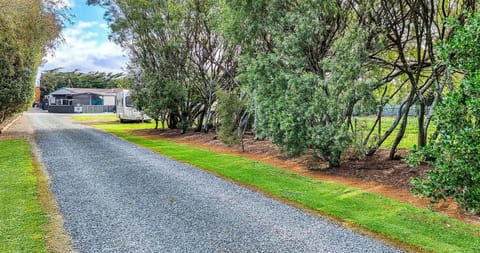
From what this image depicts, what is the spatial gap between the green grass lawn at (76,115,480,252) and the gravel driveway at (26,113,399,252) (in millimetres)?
435

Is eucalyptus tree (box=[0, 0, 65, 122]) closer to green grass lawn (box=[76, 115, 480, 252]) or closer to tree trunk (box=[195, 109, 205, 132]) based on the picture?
tree trunk (box=[195, 109, 205, 132])

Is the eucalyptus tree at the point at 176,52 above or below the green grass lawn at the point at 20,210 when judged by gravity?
above

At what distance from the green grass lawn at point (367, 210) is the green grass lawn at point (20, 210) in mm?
3879

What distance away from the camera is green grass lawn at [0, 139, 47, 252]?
4621 mm

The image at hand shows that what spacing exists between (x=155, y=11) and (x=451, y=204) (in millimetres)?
15067

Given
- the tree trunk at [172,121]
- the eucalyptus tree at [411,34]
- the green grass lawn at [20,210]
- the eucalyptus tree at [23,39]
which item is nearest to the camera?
the green grass lawn at [20,210]

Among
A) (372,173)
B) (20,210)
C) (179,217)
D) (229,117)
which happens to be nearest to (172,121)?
(229,117)

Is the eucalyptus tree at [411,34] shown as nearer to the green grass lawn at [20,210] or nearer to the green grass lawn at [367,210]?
the green grass lawn at [367,210]

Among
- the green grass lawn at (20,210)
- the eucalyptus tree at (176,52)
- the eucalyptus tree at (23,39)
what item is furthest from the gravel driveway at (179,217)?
the eucalyptus tree at (176,52)

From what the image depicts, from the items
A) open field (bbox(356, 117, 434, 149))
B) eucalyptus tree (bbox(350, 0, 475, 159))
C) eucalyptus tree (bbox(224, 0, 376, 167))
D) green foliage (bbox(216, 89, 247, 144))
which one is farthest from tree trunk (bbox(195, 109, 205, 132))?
eucalyptus tree (bbox(350, 0, 475, 159))

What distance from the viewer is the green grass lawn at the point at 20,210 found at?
15.2ft

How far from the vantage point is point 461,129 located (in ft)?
14.0

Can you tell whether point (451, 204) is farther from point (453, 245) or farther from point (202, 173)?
point (202, 173)

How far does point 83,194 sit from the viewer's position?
7.07 m
